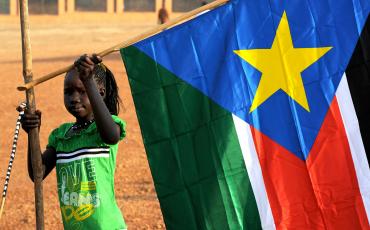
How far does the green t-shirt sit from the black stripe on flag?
43.5 inches

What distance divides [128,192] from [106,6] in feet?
128

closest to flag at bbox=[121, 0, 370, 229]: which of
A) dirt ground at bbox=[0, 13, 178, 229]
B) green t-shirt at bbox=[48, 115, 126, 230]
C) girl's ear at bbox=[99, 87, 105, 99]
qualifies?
girl's ear at bbox=[99, 87, 105, 99]

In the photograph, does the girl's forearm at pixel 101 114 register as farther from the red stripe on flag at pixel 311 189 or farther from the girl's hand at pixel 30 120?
the red stripe on flag at pixel 311 189

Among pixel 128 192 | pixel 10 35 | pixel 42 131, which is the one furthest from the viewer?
pixel 10 35

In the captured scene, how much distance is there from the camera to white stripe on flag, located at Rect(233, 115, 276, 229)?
4691 mm

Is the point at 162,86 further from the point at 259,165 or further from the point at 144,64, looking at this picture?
the point at 259,165

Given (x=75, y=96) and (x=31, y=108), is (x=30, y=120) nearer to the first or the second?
(x=31, y=108)

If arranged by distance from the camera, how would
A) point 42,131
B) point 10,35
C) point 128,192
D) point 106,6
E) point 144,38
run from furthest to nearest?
point 106,6, point 10,35, point 42,131, point 128,192, point 144,38

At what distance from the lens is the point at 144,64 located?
466 cm

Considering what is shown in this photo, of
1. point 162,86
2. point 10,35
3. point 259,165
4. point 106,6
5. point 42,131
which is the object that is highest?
point 106,6

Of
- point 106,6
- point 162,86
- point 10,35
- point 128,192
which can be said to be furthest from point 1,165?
point 106,6

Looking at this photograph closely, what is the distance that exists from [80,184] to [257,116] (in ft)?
2.83

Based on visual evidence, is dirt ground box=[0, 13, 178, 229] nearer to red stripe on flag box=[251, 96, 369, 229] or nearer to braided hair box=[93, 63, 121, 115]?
braided hair box=[93, 63, 121, 115]

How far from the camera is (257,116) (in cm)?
475
